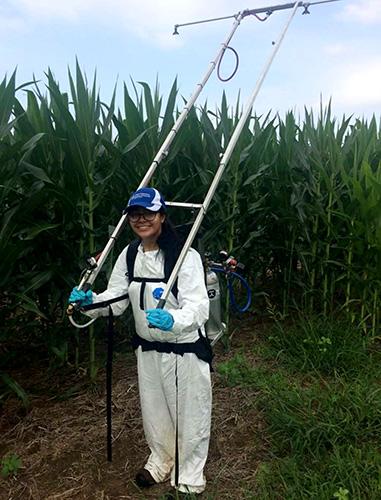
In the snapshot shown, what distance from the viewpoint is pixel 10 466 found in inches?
107

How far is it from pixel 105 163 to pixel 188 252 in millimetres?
1618

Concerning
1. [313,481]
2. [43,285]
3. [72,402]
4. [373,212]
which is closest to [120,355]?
[72,402]

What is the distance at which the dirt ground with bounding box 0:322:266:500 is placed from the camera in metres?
2.57

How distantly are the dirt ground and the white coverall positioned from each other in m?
0.25

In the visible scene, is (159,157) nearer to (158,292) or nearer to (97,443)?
(158,292)

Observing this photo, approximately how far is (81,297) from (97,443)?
48.8 inches

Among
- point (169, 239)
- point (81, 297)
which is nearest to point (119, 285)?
point (81, 297)

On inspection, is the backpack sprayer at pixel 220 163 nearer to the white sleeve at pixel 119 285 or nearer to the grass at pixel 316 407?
the white sleeve at pixel 119 285

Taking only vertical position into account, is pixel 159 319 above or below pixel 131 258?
below

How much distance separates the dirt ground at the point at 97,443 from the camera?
8.45 feet

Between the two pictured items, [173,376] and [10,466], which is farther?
[10,466]

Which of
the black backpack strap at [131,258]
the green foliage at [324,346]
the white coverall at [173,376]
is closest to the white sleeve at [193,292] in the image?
the white coverall at [173,376]

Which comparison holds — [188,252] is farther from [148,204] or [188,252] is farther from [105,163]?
[105,163]

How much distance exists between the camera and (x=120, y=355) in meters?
3.94
